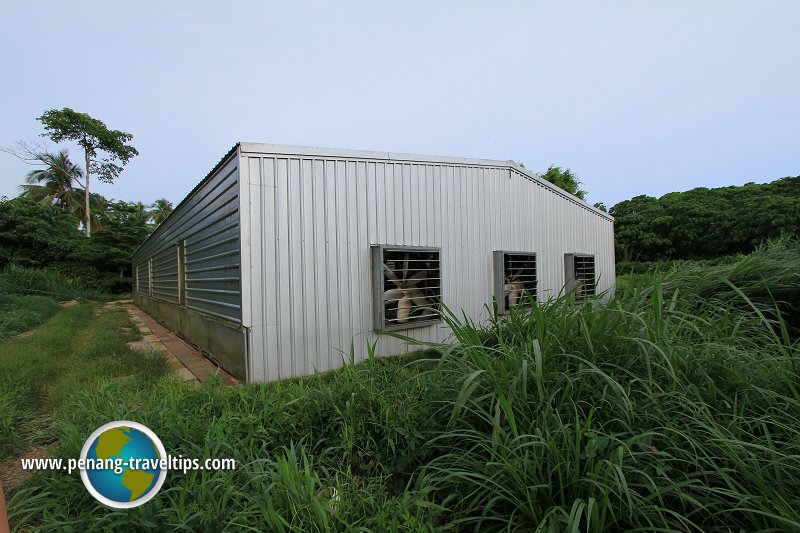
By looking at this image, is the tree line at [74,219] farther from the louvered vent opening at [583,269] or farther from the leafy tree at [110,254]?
the louvered vent opening at [583,269]

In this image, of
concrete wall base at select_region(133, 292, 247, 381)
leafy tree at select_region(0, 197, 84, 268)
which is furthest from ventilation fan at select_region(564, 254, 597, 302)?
leafy tree at select_region(0, 197, 84, 268)

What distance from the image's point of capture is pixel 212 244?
510 cm

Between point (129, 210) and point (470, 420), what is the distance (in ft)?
103

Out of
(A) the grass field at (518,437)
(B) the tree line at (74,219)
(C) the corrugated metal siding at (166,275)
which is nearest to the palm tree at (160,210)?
(B) the tree line at (74,219)

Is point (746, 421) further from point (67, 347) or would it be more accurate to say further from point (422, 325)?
point (67, 347)

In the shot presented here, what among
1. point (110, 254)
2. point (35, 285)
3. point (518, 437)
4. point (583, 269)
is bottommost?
point (518, 437)

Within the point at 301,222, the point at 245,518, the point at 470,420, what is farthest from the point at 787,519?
the point at 301,222

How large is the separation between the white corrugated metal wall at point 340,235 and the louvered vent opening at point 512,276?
7.3 inches

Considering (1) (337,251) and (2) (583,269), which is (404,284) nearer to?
(1) (337,251)

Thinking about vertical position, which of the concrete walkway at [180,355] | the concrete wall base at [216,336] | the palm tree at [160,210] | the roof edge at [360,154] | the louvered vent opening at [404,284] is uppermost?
the palm tree at [160,210]

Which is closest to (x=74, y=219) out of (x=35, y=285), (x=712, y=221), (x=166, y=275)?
(x=35, y=285)

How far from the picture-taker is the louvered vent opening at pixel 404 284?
4836 mm

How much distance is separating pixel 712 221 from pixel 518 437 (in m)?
31.4

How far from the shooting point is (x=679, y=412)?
162 centimetres
